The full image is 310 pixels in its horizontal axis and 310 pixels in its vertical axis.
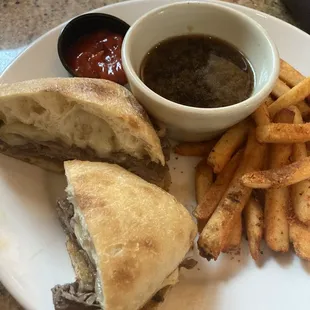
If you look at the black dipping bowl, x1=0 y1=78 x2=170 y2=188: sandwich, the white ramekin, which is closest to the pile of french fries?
the white ramekin

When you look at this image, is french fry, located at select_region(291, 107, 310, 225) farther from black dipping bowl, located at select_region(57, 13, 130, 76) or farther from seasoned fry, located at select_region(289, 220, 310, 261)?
black dipping bowl, located at select_region(57, 13, 130, 76)

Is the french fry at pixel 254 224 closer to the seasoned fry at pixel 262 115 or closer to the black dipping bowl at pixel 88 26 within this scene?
the seasoned fry at pixel 262 115

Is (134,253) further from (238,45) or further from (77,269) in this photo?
(238,45)

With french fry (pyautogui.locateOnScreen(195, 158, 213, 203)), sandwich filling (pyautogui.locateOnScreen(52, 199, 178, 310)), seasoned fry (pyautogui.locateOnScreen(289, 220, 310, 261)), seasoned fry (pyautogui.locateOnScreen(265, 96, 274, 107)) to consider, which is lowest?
seasoned fry (pyautogui.locateOnScreen(289, 220, 310, 261))

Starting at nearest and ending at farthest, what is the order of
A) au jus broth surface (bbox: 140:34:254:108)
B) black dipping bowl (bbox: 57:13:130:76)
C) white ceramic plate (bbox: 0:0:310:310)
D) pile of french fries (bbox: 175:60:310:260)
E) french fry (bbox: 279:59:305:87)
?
1. white ceramic plate (bbox: 0:0:310:310)
2. pile of french fries (bbox: 175:60:310:260)
3. au jus broth surface (bbox: 140:34:254:108)
4. french fry (bbox: 279:59:305:87)
5. black dipping bowl (bbox: 57:13:130:76)

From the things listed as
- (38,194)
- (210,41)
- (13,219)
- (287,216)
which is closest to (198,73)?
(210,41)

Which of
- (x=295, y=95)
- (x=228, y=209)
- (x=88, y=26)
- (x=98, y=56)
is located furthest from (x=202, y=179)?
(x=88, y=26)

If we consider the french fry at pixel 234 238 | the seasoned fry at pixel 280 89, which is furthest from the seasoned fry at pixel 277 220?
the seasoned fry at pixel 280 89
